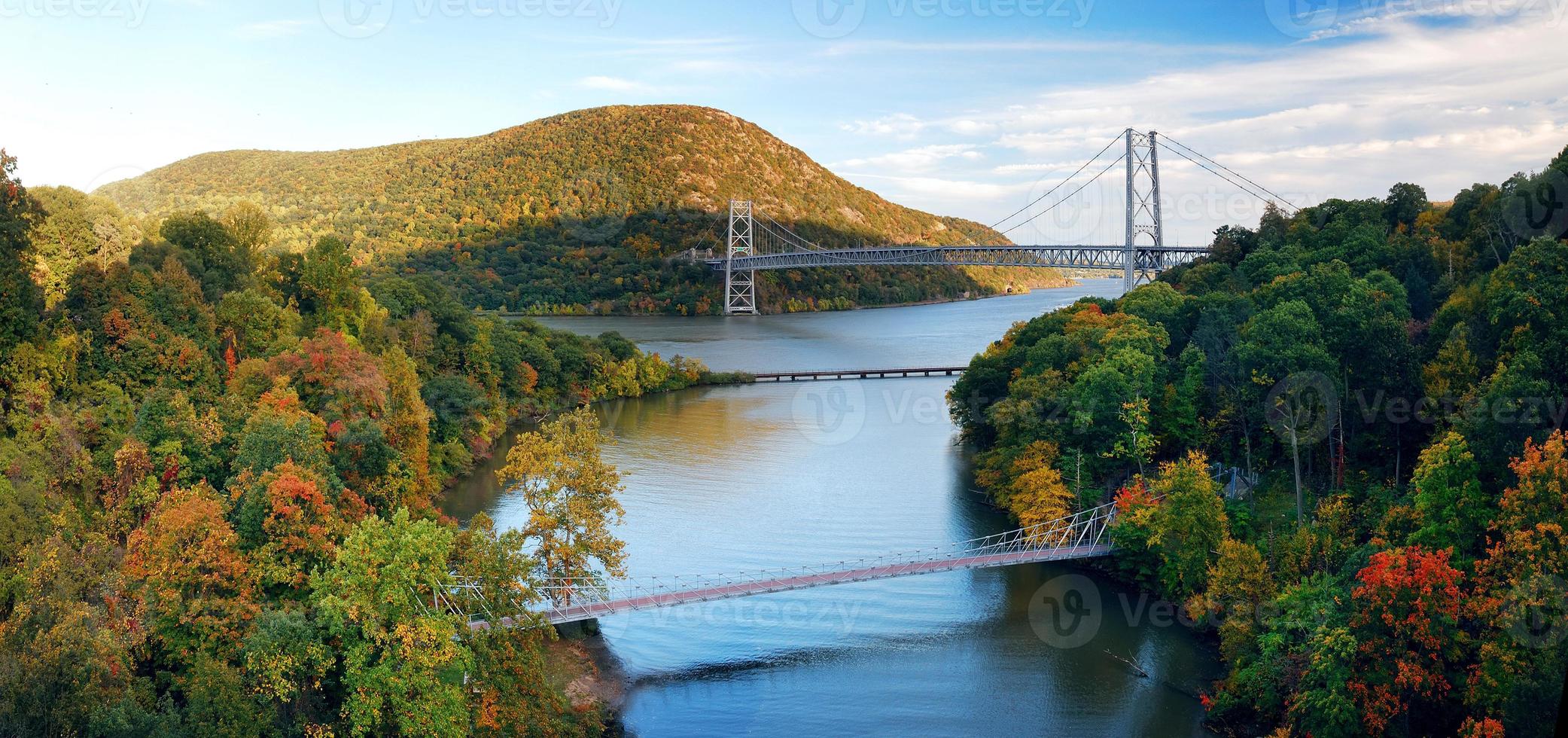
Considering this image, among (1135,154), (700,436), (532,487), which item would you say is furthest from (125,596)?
(1135,154)

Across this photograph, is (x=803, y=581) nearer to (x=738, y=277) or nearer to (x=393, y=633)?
(x=393, y=633)

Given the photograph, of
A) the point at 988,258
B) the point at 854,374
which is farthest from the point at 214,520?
the point at 988,258

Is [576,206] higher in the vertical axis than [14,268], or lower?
higher

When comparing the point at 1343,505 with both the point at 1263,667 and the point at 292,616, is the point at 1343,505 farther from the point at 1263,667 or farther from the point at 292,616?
the point at 292,616

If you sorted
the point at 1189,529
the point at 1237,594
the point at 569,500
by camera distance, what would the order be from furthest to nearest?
1. the point at 1189,529
2. the point at 1237,594
3. the point at 569,500

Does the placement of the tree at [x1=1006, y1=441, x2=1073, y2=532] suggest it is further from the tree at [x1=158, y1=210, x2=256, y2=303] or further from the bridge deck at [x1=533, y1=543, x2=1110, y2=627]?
the tree at [x1=158, y1=210, x2=256, y2=303]

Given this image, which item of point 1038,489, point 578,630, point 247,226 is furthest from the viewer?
point 247,226

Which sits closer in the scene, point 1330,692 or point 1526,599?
point 1526,599
